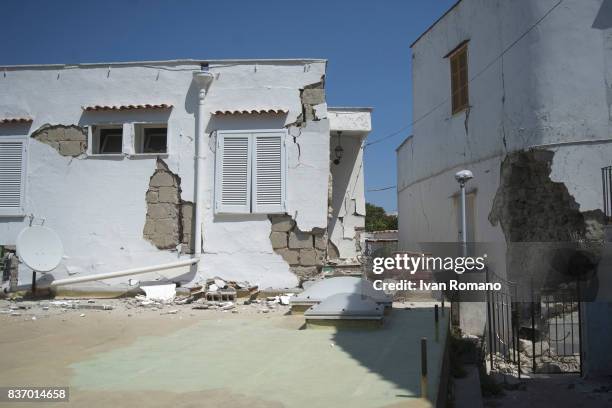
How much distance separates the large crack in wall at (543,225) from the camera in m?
9.91

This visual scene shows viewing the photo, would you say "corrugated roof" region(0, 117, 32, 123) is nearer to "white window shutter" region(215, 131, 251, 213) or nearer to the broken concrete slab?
"white window shutter" region(215, 131, 251, 213)

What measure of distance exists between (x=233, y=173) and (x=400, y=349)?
577 cm

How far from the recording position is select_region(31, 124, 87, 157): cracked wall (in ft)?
33.1

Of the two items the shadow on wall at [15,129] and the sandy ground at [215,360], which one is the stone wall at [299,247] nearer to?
the sandy ground at [215,360]

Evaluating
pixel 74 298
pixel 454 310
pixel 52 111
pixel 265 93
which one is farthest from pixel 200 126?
pixel 454 310

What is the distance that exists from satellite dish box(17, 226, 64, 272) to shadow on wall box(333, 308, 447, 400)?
19.6ft

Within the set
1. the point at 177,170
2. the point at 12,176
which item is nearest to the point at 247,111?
the point at 177,170

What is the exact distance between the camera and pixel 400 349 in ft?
16.4

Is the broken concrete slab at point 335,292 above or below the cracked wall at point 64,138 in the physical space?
below

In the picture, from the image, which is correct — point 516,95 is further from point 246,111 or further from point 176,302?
point 176,302

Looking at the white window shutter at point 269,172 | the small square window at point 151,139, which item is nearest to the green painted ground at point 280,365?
the white window shutter at point 269,172

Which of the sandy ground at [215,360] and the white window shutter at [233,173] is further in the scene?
the white window shutter at [233,173]

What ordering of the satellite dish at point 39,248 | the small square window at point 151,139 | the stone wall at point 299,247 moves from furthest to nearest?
1. the small square window at point 151,139
2. the stone wall at point 299,247
3. the satellite dish at point 39,248

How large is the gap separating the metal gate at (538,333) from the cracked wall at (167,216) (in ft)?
18.4
